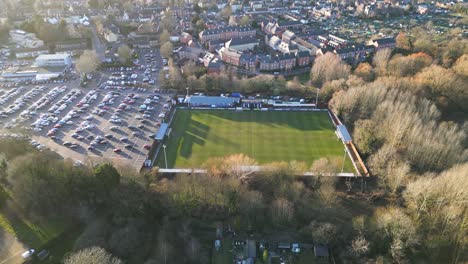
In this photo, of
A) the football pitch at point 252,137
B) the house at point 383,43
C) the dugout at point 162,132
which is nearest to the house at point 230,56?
the football pitch at point 252,137

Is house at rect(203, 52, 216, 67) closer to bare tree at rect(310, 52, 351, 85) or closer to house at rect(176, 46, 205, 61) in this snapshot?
house at rect(176, 46, 205, 61)

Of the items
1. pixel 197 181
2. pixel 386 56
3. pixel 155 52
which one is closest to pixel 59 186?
pixel 197 181

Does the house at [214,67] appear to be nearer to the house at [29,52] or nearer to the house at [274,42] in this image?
the house at [274,42]

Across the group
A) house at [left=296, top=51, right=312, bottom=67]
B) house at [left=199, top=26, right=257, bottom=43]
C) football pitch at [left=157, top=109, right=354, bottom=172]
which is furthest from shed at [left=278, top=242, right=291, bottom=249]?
house at [left=199, top=26, right=257, bottom=43]

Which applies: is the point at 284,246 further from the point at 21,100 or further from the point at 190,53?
the point at 190,53

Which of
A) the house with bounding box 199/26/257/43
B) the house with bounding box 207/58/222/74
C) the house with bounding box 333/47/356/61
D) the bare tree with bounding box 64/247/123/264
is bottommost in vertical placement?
the bare tree with bounding box 64/247/123/264

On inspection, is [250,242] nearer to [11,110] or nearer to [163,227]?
[163,227]
